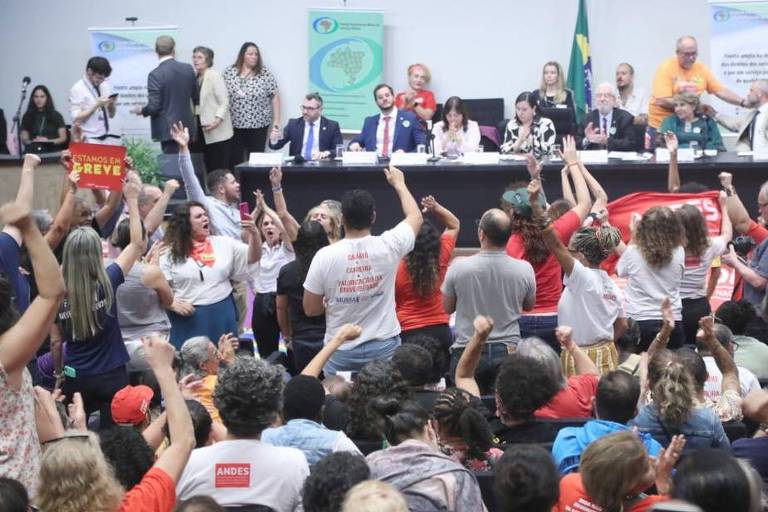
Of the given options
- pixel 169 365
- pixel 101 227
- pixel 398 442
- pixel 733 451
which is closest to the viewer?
pixel 169 365

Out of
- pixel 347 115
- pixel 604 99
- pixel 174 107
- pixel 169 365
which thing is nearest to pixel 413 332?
pixel 169 365

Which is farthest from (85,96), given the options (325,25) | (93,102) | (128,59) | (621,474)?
(621,474)

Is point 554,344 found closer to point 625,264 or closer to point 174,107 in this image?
point 625,264

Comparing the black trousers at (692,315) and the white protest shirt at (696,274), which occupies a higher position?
the white protest shirt at (696,274)

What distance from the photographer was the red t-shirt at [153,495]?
118 inches

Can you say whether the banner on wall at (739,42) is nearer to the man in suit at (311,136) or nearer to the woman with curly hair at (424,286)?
the man in suit at (311,136)

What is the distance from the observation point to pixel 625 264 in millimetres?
6223

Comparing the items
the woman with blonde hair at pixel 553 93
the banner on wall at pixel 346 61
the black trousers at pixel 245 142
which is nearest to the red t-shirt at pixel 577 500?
the woman with blonde hair at pixel 553 93

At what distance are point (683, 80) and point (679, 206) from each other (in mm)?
4629

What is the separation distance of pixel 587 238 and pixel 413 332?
998mm

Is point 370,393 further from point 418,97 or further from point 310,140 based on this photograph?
point 418,97

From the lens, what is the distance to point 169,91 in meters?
11.9

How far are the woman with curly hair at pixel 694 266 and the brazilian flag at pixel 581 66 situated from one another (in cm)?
651

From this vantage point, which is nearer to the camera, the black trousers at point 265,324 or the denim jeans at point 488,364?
the denim jeans at point 488,364
